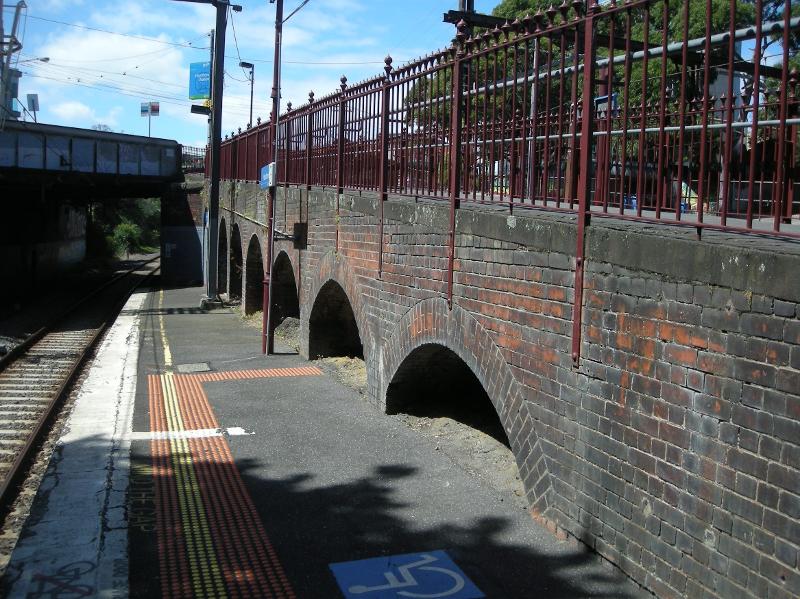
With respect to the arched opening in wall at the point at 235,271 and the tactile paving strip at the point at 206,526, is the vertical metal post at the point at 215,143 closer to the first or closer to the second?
the arched opening in wall at the point at 235,271

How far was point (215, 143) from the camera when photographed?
23984mm

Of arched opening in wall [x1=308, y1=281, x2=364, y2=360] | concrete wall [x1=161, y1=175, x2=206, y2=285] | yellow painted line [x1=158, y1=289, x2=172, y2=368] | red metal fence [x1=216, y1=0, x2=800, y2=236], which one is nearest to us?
red metal fence [x1=216, y1=0, x2=800, y2=236]

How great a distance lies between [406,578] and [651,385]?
175 cm

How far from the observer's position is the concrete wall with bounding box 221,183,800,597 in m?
3.30

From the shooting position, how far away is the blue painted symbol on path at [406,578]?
172 inches

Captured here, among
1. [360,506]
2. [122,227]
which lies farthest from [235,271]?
[122,227]

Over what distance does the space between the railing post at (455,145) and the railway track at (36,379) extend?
4041 millimetres

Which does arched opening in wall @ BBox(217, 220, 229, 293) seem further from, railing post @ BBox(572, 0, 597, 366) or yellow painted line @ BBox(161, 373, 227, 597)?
railing post @ BBox(572, 0, 597, 366)

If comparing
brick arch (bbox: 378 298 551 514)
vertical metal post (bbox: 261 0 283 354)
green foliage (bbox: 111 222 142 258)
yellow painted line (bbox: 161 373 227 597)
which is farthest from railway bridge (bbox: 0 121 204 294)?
brick arch (bbox: 378 298 551 514)

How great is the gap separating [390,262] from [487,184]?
1835 millimetres

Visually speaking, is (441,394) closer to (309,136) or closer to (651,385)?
(651,385)

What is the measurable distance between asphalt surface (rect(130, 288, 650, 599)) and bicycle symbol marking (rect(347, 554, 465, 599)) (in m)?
0.10

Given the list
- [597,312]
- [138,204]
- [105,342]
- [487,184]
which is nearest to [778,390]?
[597,312]

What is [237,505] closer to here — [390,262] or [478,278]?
[478,278]
